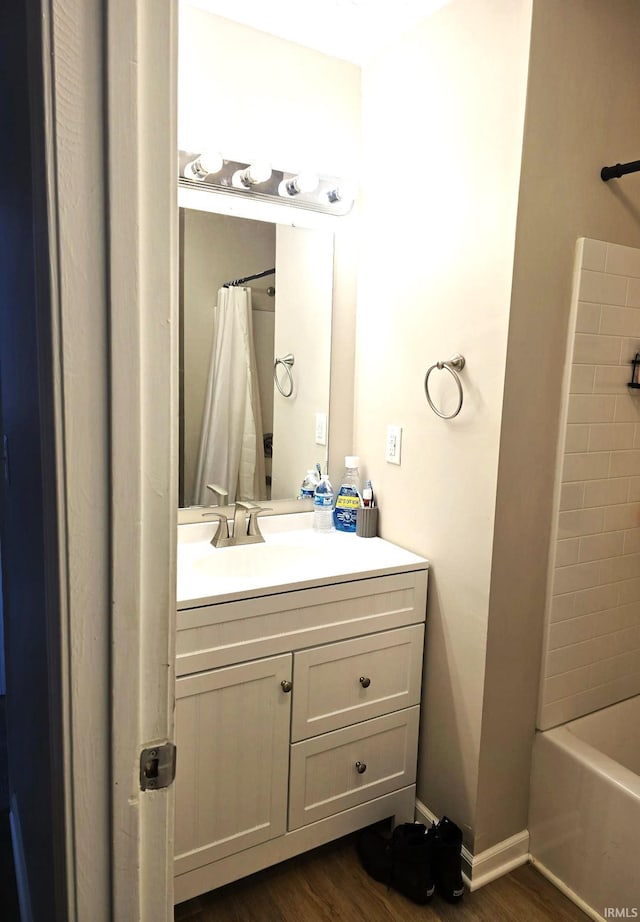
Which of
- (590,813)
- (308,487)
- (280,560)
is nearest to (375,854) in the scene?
(590,813)

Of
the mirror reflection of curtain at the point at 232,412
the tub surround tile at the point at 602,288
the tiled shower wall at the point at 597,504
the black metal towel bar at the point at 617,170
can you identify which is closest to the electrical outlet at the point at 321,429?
the mirror reflection of curtain at the point at 232,412

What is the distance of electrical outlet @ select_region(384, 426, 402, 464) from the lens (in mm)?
2029

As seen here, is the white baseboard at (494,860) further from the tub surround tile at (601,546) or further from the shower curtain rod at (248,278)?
the shower curtain rod at (248,278)

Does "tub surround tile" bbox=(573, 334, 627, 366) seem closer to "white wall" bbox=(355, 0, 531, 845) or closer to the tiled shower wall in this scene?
the tiled shower wall

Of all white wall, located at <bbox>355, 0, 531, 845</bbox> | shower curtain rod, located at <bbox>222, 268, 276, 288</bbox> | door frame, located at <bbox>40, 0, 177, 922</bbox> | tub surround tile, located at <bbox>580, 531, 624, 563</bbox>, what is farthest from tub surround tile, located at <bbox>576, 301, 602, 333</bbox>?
door frame, located at <bbox>40, 0, 177, 922</bbox>

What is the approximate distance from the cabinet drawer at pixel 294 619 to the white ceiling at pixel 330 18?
1623 millimetres

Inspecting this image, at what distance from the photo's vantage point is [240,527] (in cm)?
203

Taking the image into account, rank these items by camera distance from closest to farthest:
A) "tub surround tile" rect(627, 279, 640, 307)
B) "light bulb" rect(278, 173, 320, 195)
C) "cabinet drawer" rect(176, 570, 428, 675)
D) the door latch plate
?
the door latch plate → "cabinet drawer" rect(176, 570, 428, 675) → "tub surround tile" rect(627, 279, 640, 307) → "light bulb" rect(278, 173, 320, 195)

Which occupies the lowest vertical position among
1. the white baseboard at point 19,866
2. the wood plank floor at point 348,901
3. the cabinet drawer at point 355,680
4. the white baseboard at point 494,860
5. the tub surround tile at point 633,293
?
the wood plank floor at point 348,901

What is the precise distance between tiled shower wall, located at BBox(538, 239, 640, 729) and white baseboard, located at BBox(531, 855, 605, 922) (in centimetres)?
41

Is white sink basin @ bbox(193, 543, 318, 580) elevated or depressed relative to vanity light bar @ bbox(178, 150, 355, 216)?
depressed

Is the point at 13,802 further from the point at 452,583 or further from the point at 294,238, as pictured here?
the point at 294,238

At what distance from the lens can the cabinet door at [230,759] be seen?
1566 millimetres

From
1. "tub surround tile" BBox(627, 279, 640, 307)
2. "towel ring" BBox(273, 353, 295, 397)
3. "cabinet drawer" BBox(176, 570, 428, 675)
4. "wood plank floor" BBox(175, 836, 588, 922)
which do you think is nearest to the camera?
"cabinet drawer" BBox(176, 570, 428, 675)
